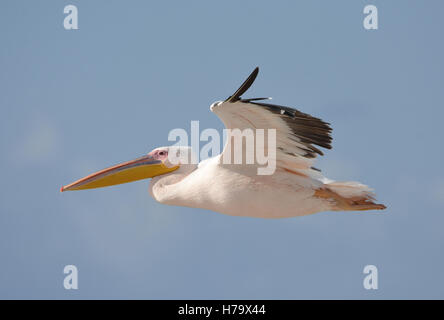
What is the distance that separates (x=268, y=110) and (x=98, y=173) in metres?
3.46

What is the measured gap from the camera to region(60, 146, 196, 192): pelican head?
12.1 m

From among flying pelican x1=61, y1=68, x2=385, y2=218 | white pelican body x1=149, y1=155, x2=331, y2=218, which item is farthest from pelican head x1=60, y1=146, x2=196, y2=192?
white pelican body x1=149, y1=155, x2=331, y2=218

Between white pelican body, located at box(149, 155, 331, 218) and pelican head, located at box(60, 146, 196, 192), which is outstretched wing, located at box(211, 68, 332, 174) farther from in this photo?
pelican head, located at box(60, 146, 196, 192)

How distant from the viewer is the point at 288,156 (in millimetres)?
10891

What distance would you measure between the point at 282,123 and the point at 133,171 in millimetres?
2939

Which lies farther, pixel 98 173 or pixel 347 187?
pixel 98 173

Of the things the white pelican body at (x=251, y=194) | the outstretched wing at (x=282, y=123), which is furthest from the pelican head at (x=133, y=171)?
the outstretched wing at (x=282, y=123)

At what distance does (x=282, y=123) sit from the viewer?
10211 mm

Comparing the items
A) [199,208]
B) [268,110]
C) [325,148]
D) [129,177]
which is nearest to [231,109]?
[268,110]

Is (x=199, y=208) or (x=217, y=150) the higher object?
(x=217, y=150)

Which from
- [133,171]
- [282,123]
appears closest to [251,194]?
[282,123]

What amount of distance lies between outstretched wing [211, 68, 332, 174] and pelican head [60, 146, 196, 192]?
161 centimetres

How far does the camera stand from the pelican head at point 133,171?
12.1 m

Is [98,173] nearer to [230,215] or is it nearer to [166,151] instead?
[166,151]
